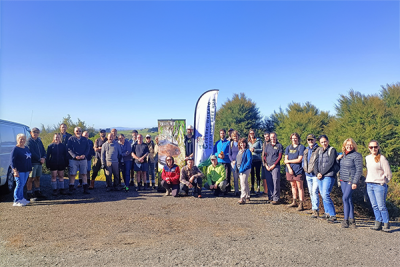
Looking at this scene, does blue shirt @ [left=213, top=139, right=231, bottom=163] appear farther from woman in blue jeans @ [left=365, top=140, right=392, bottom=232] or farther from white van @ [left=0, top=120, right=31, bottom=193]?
white van @ [left=0, top=120, right=31, bottom=193]

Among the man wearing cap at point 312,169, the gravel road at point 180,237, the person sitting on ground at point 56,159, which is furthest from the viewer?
the person sitting on ground at point 56,159

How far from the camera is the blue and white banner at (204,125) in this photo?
914 centimetres

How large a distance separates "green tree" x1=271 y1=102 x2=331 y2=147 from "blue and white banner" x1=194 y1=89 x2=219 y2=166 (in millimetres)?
25256

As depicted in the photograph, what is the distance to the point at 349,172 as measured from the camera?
5512 mm

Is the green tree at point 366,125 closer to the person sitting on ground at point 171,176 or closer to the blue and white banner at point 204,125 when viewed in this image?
the blue and white banner at point 204,125

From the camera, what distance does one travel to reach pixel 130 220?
19.5 feet

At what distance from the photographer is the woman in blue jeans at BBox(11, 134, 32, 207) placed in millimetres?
6780

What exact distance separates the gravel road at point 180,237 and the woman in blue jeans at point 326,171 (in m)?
0.32

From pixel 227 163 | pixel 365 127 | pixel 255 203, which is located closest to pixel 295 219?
pixel 255 203

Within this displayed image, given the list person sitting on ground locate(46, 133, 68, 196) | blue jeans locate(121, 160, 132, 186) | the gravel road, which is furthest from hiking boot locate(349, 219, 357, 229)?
person sitting on ground locate(46, 133, 68, 196)

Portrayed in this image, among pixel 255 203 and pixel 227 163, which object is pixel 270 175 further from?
pixel 227 163

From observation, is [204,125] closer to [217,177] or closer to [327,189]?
[217,177]

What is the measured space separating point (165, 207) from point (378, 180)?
498cm

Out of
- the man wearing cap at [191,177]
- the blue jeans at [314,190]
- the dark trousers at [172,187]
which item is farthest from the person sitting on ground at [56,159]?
the blue jeans at [314,190]
